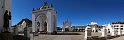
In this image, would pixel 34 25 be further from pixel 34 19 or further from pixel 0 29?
pixel 0 29

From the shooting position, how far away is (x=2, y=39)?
11.4 m

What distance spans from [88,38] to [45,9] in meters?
19.7

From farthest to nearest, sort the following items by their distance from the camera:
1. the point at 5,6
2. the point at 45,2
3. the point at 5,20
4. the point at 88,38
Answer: the point at 45,2 < the point at 88,38 < the point at 5,6 < the point at 5,20

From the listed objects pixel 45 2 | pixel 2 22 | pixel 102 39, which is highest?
pixel 45 2

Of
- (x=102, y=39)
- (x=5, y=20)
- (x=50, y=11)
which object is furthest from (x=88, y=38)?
(x=50, y=11)

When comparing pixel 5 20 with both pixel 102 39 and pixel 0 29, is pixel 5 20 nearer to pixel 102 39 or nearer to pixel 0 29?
pixel 0 29

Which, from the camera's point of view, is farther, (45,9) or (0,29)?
(45,9)

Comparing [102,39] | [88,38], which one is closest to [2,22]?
[88,38]

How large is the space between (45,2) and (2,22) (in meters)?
24.2

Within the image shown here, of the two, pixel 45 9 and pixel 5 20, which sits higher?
pixel 45 9

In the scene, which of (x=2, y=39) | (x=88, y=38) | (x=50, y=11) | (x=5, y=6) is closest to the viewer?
(x=2, y=39)

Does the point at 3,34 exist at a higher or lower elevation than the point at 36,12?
lower

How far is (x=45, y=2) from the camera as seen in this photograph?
37.1 meters

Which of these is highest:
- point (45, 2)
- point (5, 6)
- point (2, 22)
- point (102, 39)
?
point (45, 2)
